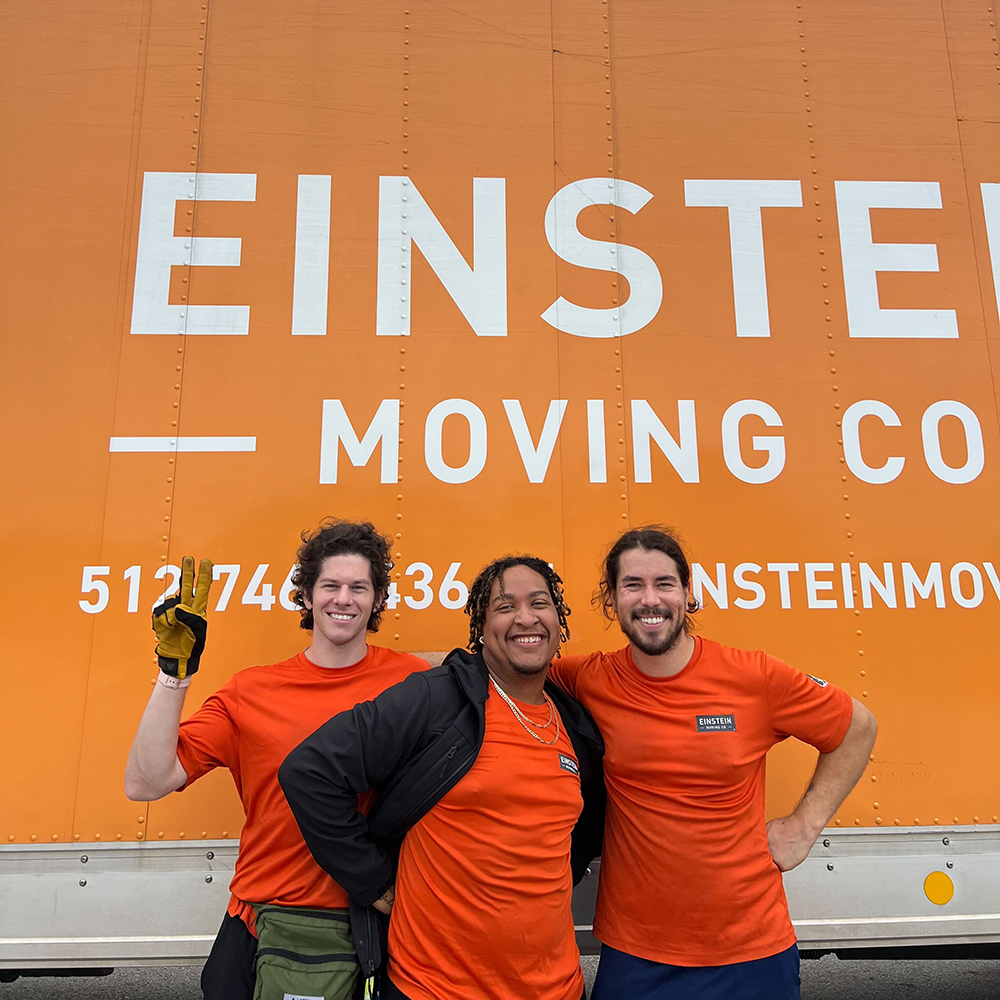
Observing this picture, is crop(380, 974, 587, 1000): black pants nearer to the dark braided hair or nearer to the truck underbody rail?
the truck underbody rail

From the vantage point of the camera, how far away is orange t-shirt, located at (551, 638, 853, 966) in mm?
1795

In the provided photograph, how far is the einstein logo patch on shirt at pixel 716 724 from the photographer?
6.17 ft

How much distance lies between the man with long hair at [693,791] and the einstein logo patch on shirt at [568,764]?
0.14 m

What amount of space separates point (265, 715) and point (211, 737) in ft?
0.43

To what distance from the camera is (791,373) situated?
8.06ft

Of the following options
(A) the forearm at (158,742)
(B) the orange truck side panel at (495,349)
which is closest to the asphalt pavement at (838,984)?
(B) the orange truck side panel at (495,349)

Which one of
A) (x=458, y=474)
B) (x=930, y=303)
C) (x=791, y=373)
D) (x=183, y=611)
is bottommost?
(x=183, y=611)

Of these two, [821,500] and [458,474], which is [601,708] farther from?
[821,500]

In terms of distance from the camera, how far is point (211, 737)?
6.05 feet

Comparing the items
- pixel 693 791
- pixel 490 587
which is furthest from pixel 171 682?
pixel 693 791

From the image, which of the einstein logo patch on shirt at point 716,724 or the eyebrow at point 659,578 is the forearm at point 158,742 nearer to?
the eyebrow at point 659,578

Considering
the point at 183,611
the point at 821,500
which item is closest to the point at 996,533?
the point at 821,500

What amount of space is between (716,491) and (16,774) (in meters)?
2.16

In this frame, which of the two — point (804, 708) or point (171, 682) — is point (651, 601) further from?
point (171, 682)
